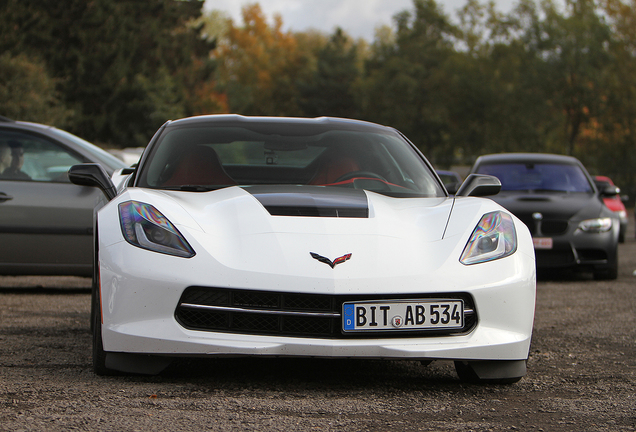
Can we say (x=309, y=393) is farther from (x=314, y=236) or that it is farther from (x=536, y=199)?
(x=536, y=199)

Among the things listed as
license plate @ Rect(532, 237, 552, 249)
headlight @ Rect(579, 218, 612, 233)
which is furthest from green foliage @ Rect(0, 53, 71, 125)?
headlight @ Rect(579, 218, 612, 233)

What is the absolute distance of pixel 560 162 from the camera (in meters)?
10.8

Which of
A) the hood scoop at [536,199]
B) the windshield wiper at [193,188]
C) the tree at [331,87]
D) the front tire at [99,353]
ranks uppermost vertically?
the windshield wiper at [193,188]

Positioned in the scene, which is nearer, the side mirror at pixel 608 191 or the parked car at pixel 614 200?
the side mirror at pixel 608 191

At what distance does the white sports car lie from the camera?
11.5 feet

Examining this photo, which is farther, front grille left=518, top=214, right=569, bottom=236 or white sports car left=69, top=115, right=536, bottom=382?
front grille left=518, top=214, right=569, bottom=236

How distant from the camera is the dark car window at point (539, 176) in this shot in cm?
1045

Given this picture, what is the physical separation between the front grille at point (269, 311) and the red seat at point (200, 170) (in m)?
1.14

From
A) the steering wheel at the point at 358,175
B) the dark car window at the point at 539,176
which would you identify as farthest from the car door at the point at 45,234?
the dark car window at the point at 539,176

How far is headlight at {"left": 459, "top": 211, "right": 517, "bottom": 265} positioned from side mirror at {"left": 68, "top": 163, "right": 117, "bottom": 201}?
1991 mm

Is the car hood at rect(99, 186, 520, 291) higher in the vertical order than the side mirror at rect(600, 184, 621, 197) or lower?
higher

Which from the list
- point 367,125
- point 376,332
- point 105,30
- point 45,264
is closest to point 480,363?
point 376,332

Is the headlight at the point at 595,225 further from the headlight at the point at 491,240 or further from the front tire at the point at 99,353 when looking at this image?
the front tire at the point at 99,353

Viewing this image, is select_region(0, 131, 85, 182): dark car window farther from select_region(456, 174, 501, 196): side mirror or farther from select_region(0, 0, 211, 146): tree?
select_region(0, 0, 211, 146): tree
